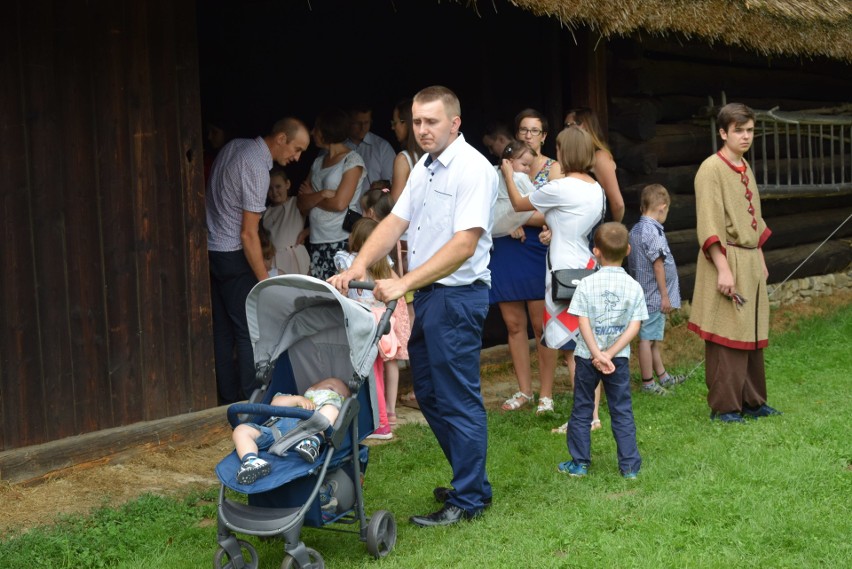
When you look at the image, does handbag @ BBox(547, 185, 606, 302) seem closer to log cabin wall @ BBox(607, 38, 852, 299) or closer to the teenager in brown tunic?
the teenager in brown tunic

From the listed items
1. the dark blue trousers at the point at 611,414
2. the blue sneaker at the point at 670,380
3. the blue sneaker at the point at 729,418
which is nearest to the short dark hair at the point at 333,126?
the dark blue trousers at the point at 611,414

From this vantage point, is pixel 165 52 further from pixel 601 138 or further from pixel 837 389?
pixel 837 389

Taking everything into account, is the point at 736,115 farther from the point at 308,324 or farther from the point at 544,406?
the point at 308,324

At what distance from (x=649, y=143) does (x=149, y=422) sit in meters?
5.13

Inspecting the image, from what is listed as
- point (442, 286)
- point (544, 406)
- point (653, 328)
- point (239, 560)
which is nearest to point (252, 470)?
point (239, 560)

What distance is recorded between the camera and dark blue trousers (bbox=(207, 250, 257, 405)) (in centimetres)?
691

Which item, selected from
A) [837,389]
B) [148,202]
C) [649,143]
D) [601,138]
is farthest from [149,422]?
[649,143]

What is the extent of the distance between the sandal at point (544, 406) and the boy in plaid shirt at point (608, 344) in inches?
51.3

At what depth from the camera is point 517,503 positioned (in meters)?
5.18

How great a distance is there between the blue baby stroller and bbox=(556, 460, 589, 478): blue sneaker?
1.22 metres

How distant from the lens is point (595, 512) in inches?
192

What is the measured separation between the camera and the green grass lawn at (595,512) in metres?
4.43

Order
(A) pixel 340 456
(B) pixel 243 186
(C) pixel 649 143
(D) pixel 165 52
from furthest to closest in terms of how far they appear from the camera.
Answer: (C) pixel 649 143 → (B) pixel 243 186 → (D) pixel 165 52 → (A) pixel 340 456

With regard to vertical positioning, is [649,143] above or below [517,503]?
above
